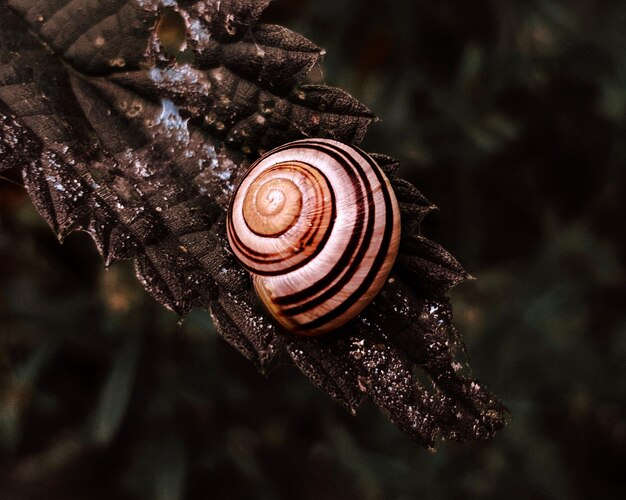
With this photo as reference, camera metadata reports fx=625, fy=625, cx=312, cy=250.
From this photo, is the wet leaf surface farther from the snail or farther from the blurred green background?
the blurred green background

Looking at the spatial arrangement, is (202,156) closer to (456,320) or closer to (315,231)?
(315,231)

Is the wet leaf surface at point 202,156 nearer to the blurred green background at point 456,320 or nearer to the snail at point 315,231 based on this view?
the snail at point 315,231

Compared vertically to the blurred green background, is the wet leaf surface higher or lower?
higher

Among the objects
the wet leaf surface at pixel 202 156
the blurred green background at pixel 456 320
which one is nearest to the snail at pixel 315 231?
the wet leaf surface at pixel 202 156

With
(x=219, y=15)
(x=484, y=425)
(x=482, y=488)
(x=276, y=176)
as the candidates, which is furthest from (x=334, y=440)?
(x=219, y=15)

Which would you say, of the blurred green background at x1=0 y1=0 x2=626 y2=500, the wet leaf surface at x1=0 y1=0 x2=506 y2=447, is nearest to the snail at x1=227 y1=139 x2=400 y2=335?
the wet leaf surface at x1=0 y1=0 x2=506 y2=447
